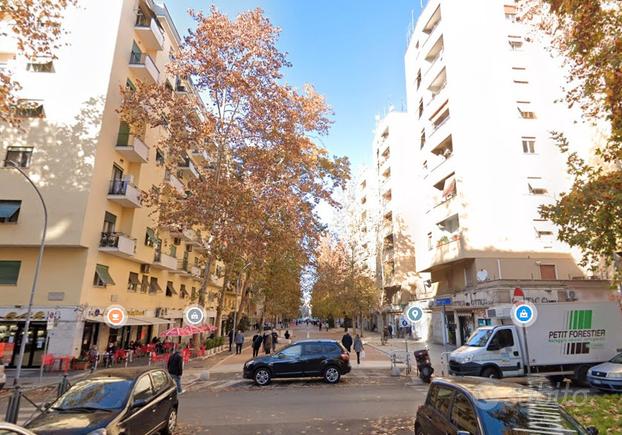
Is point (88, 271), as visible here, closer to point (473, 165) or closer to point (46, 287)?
point (46, 287)

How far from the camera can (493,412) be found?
16.9ft

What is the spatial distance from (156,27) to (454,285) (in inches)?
1107

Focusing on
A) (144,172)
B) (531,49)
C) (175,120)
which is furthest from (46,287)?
(531,49)

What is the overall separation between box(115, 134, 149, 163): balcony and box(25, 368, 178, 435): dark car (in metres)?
18.7

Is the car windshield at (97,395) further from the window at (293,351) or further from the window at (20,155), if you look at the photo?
the window at (20,155)

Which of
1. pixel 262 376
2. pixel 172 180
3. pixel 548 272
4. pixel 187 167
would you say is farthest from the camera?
pixel 187 167

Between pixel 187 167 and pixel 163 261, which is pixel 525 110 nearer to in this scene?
pixel 187 167

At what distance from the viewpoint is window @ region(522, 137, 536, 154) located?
27.6m

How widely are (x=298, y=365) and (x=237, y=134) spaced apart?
14049 millimetres

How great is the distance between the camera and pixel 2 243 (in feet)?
66.6

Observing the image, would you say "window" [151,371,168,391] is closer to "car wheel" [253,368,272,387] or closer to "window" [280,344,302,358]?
"car wheel" [253,368,272,387]

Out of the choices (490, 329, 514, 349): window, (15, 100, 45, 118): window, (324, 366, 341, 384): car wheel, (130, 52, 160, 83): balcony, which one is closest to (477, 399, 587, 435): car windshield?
(490, 329, 514, 349): window

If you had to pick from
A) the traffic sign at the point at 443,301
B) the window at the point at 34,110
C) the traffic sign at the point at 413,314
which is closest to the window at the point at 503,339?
the traffic sign at the point at 413,314

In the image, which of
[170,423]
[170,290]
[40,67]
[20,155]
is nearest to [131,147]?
[20,155]
